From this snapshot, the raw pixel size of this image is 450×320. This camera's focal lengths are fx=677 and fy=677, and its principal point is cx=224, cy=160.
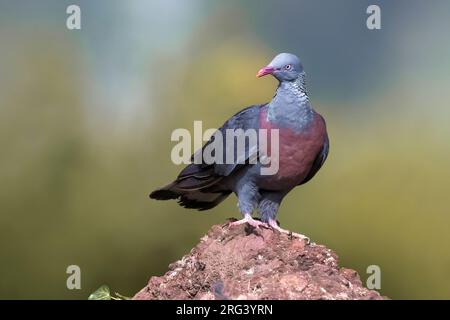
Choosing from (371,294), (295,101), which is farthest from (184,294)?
(295,101)

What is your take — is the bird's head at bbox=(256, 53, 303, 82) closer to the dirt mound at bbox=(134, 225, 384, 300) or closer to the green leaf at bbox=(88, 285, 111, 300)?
the dirt mound at bbox=(134, 225, 384, 300)

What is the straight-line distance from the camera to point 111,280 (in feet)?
13.6

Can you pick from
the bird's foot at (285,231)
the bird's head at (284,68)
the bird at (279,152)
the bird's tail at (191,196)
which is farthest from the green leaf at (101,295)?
the bird's head at (284,68)

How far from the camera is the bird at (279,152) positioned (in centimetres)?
294

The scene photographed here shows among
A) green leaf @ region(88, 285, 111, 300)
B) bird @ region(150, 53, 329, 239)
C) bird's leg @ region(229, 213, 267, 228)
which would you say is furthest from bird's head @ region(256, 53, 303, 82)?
green leaf @ region(88, 285, 111, 300)

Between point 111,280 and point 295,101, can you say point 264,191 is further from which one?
point 111,280

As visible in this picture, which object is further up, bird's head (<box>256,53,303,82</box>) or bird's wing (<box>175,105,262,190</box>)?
bird's head (<box>256,53,303,82</box>)

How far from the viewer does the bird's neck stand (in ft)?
9.63

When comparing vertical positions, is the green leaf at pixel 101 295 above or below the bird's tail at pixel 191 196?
below

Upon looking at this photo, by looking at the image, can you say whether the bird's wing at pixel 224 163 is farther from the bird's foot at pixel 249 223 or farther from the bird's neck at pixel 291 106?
the bird's foot at pixel 249 223

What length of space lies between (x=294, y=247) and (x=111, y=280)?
1715mm
